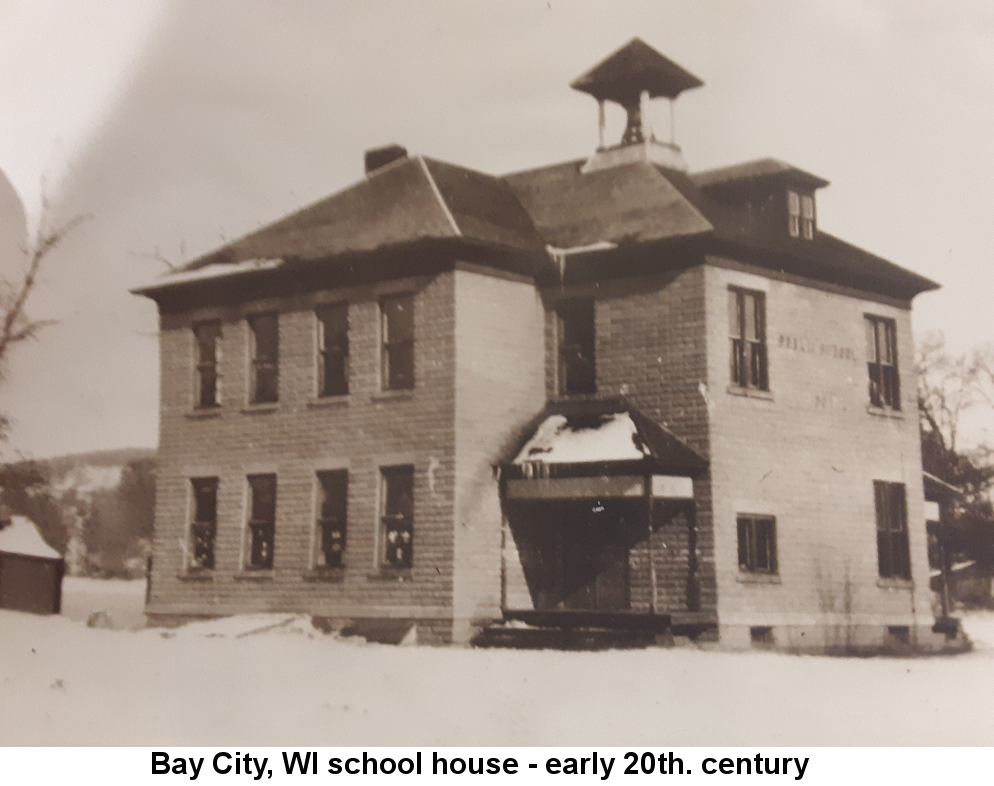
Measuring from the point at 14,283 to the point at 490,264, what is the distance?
4024mm

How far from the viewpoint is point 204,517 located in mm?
11938

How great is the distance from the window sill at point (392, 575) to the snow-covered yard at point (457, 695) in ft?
4.29

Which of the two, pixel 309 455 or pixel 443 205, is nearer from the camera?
pixel 443 205

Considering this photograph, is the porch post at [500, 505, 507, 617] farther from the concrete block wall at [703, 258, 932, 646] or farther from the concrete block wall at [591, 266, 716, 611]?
the concrete block wall at [703, 258, 932, 646]

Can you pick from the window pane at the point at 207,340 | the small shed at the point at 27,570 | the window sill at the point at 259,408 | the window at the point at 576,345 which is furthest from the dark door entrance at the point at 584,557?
the small shed at the point at 27,570

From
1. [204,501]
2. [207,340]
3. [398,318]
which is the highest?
[398,318]

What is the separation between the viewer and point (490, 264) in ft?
38.0

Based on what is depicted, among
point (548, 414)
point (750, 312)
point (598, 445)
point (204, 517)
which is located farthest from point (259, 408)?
point (750, 312)

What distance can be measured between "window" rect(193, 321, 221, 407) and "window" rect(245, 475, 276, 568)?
0.83 m

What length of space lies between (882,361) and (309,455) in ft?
16.8

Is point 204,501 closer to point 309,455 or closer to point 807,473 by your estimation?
point 309,455

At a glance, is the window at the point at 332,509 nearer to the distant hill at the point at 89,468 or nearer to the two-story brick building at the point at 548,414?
the two-story brick building at the point at 548,414

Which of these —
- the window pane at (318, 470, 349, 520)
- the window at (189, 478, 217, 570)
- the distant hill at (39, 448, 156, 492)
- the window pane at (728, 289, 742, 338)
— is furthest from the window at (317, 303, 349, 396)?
the window pane at (728, 289, 742, 338)

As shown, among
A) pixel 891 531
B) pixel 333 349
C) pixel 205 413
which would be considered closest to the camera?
pixel 891 531
